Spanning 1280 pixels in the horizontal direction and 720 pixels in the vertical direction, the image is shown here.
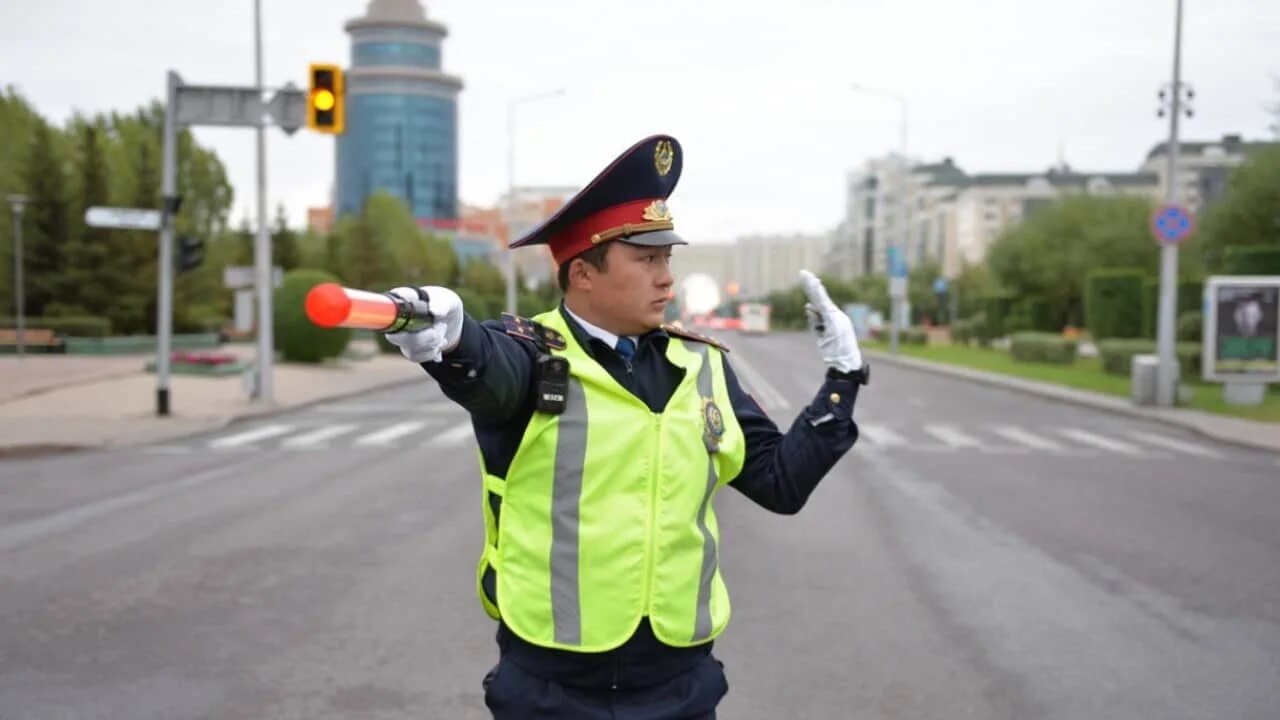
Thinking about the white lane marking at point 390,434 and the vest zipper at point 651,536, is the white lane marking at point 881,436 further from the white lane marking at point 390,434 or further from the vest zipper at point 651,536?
the vest zipper at point 651,536

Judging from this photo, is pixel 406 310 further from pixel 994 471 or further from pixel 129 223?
pixel 129 223

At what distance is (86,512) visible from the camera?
34.9 feet

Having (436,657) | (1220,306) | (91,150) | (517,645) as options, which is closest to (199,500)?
(436,657)

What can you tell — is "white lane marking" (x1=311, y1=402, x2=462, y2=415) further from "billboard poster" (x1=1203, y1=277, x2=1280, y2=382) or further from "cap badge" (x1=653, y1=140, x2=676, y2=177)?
"cap badge" (x1=653, y1=140, x2=676, y2=177)

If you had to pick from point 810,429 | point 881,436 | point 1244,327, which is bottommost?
point 881,436

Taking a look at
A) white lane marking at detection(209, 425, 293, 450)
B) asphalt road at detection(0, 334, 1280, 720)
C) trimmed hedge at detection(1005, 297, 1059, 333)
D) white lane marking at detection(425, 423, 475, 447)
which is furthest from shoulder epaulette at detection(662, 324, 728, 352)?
trimmed hedge at detection(1005, 297, 1059, 333)

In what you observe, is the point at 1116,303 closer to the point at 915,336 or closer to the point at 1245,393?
the point at 1245,393

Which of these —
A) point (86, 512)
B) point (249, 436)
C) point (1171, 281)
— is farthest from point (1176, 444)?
point (86, 512)

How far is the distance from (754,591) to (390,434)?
11369mm

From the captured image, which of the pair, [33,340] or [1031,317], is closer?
[33,340]

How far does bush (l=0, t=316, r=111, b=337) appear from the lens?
144 ft

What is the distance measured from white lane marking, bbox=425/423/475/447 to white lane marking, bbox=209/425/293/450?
2405 mm

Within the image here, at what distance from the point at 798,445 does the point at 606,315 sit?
20.2 inches

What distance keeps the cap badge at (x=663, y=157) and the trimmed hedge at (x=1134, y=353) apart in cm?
2832
